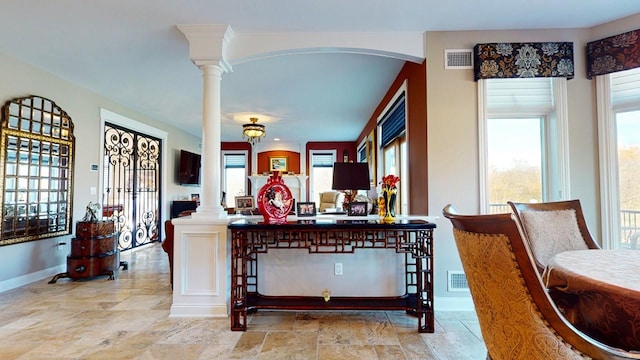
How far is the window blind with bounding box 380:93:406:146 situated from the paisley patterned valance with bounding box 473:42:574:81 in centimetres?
104

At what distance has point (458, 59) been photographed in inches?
115

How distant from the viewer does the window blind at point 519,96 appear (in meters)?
2.96

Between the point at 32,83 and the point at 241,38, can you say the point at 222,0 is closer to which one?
the point at 241,38

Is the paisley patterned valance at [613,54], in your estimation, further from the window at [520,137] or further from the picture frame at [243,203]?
the picture frame at [243,203]

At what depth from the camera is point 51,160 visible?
3.95 meters

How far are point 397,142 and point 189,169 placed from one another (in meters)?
5.54

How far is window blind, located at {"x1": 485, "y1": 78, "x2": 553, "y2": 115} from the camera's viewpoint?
116 inches

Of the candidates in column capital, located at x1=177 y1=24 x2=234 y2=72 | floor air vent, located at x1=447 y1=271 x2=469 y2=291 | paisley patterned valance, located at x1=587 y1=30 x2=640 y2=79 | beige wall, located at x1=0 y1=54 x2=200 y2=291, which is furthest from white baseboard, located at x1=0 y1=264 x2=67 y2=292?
paisley patterned valance, located at x1=587 y1=30 x2=640 y2=79

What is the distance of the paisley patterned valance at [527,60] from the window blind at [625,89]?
379mm

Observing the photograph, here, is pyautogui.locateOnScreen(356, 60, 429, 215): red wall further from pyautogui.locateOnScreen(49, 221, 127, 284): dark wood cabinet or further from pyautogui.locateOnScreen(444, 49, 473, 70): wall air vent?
pyautogui.locateOnScreen(49, 221, 127, 284): dark wood cabinet

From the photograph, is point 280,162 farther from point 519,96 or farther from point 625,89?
point 625,89

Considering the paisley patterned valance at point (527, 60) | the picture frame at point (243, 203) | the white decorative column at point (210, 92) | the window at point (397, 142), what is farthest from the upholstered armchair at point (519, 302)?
the picture frame at point (243, 203)

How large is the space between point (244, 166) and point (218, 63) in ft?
21.4

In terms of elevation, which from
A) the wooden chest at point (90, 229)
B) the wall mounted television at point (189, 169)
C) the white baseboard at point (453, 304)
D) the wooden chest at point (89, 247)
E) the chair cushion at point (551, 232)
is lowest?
the white baseboard at point (453, 304)
